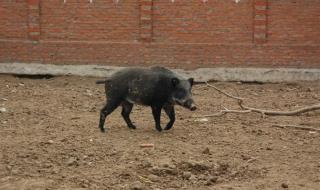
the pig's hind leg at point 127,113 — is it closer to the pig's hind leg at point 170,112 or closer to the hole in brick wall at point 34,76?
the pig's hind leg at point 170,112

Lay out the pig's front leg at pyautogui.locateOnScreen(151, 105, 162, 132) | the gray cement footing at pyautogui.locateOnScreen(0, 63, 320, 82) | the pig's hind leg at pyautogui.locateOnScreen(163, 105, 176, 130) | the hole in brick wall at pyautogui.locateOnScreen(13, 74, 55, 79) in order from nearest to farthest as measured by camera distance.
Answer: the pig's front leg at pyautogui.locateOnScreen(151, 105, 162, 132), the pig's hind leg at pyautogui.locateOnScreen(163, 105, 176, 130), the gray cement footing at pyautogui.locateOnScreen(0, 63, 320, 82), the hole in brick wall at pyautogui.locateOnScreen(13, 74, 55, 79)

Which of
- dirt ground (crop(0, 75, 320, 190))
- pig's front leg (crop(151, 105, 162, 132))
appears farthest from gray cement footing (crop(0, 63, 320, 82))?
pig's front leg (crop(151, 105, 162, 132))

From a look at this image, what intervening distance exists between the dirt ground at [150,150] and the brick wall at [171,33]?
9.53 feet

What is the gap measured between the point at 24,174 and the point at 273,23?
9.93 metres

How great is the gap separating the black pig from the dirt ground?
452mm

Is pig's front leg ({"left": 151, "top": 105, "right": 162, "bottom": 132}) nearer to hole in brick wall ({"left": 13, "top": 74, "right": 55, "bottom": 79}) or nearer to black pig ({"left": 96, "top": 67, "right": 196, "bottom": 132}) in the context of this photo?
black pig ({"left": 96, "top": 67, "right": 196, "bottom": 132})

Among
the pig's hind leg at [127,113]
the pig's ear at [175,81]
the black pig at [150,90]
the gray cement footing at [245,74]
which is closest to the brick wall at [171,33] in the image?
the gray cement footing at [245,74]

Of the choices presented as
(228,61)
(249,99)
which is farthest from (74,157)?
(228,61)

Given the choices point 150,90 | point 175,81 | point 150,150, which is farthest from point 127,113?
point 150,150

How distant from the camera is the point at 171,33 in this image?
16.5m

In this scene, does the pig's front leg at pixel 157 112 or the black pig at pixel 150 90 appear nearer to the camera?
the black pig at pixel 150 90

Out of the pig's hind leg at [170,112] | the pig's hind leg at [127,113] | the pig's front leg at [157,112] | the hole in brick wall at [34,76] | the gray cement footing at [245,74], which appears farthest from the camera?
the hole in brick wall at [34,76]

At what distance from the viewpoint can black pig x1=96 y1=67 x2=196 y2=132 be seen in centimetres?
988

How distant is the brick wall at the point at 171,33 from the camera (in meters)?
16.3
